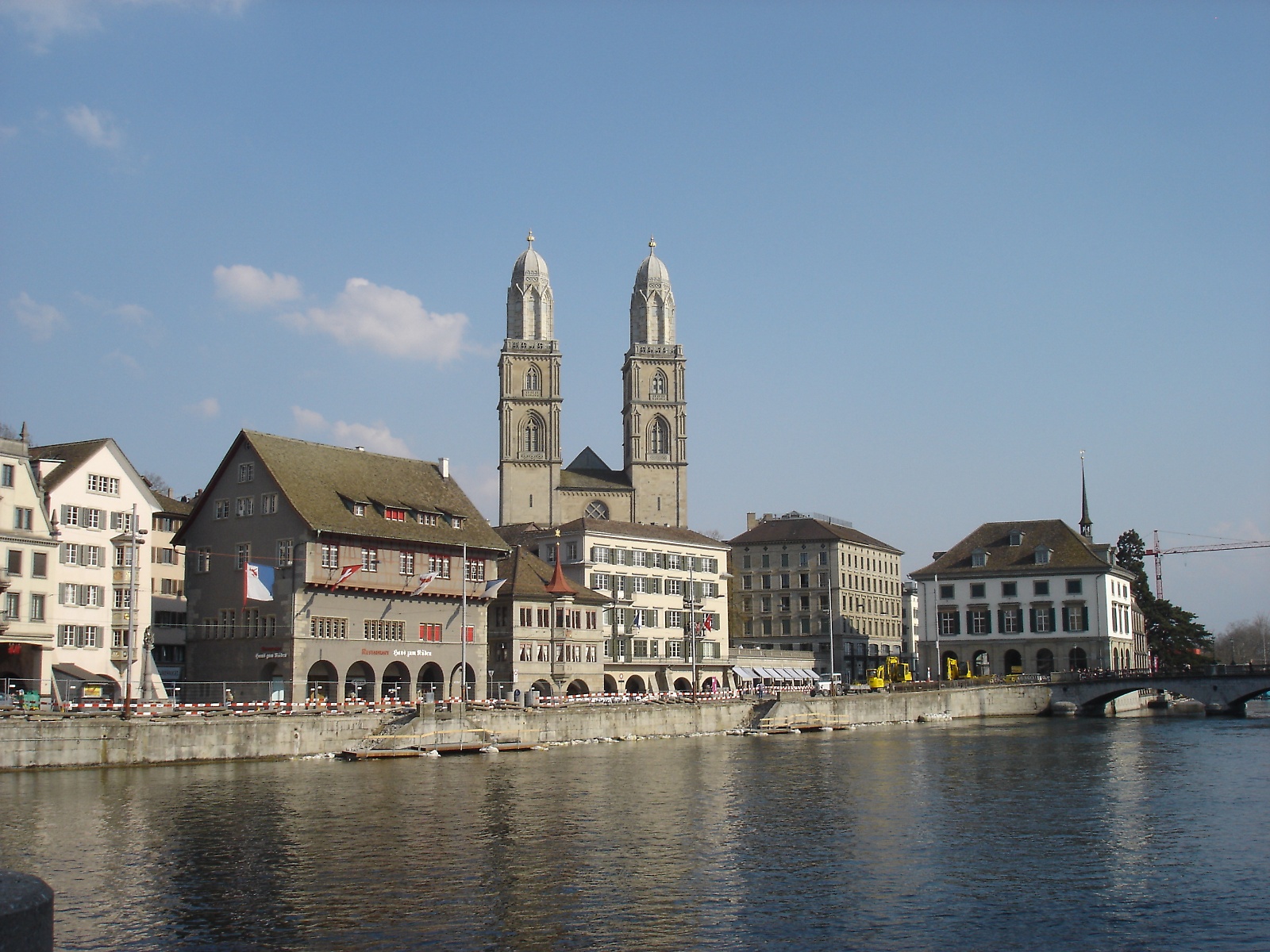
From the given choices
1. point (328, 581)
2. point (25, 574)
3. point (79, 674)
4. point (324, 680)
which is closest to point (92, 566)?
point (25, 574)

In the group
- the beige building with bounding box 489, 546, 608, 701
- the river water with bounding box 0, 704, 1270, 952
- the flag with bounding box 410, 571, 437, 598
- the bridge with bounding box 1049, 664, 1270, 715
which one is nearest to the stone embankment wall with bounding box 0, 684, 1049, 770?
the river water with bounding box 0, 704, 1270, 952

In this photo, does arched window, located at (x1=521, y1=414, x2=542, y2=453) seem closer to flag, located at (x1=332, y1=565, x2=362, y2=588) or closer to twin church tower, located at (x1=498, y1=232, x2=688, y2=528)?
twin church tower, located at (x1=498, y1=232, x2=688, y2=528)

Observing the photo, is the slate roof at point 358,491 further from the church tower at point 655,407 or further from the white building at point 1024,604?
the church tower at point 655,407

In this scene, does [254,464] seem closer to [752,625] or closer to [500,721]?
[500,721]

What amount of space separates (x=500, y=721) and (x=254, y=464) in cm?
2033

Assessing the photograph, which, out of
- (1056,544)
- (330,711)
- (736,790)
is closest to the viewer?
Result: (736,790)

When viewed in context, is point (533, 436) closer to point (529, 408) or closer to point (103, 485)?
point (529, 408)

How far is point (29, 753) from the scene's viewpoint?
51344 mm

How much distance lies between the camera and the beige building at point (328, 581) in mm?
72062

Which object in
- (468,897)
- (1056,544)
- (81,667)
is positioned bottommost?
(468,897)

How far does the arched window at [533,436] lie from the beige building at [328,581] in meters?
63.0

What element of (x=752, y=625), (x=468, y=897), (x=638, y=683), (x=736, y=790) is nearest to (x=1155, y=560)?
(x=752, y=625)

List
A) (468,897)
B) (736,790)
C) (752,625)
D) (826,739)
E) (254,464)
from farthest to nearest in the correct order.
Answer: (752,625)
(826,739)
(254,464)
(736,790)
(468,897)

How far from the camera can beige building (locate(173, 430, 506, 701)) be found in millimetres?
72062
